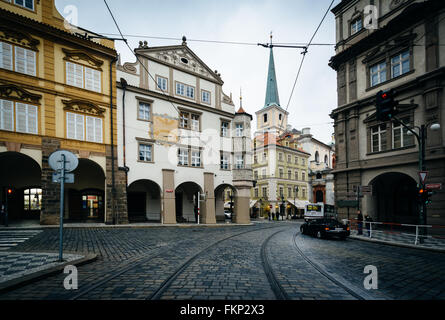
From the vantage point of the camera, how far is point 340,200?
18.6 meters

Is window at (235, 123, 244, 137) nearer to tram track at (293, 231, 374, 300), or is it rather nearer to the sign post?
tram track at (293, 231, 374, 300)

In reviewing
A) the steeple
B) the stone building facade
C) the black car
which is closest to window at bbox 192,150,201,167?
the black car

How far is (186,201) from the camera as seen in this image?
24.7 metres

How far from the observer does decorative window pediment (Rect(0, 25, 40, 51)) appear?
1425cm

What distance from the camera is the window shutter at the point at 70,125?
53.7 feet

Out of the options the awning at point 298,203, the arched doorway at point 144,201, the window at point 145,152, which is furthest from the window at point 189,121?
the awning at point 298,203

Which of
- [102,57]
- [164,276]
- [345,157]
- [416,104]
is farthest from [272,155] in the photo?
[164,276]

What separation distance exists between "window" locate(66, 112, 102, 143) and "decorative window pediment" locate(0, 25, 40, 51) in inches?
184

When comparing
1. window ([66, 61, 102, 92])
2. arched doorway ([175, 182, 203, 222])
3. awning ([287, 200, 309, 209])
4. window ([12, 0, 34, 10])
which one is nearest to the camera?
window ([12, 0, 34, 10])

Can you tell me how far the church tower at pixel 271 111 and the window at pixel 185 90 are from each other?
3289cm

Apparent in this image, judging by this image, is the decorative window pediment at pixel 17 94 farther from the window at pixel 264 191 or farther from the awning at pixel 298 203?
the awning at pixel 298 203

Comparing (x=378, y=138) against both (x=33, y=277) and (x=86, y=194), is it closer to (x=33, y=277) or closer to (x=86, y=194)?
(x=33, y=277)

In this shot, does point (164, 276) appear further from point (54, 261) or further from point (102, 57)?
point (102, 57)

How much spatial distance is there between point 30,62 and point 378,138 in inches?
966
